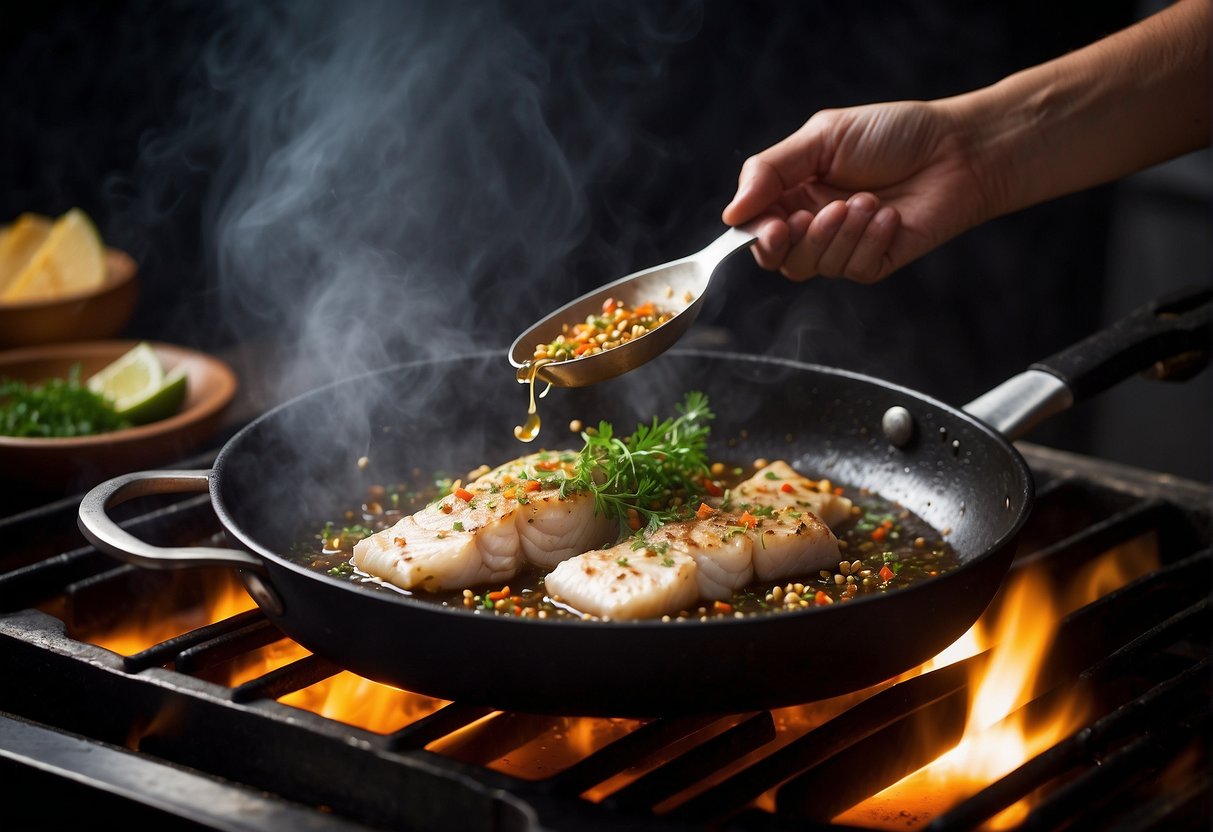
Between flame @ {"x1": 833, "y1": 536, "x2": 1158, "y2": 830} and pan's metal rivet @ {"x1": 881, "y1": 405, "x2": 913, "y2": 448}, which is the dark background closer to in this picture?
pan's metal rivet @ {"x1": 881, "y1": 405, "x2": 913, "y2": 448}

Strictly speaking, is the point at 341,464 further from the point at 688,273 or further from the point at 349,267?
the point at 349,267

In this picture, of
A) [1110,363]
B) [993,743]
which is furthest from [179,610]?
[1110,363]

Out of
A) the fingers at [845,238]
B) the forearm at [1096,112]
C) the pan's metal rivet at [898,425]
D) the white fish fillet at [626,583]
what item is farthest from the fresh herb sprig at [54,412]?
the forearm at [1096,112]

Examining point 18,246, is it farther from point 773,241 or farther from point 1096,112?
point 1096,112

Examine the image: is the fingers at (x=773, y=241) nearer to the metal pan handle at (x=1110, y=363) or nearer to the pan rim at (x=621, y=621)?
the pan rim at (x=621, y=621)

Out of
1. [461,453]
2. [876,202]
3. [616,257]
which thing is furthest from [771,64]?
[461,453]
